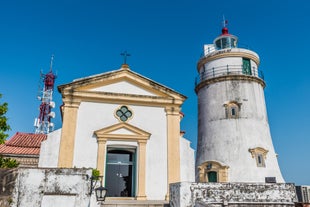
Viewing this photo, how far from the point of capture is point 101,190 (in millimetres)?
9188

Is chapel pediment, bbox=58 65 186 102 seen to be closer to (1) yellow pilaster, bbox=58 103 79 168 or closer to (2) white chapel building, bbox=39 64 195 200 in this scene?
(2) white chapel building, bbox=39 64 195 200

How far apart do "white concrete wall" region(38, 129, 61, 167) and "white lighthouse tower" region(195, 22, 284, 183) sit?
12.6 m

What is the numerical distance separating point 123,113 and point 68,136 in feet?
A: 9.58

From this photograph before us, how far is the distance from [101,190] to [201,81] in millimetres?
18015

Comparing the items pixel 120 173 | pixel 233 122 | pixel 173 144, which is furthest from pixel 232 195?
pixel 233 122

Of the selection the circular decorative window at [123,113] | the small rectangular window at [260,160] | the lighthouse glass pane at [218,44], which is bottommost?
the small rectangular window at [260,160]

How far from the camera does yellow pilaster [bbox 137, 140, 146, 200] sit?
1361 centimetres

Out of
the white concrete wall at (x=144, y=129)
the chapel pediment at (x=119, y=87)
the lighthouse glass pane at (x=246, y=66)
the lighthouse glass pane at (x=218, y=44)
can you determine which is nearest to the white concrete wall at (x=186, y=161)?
the white concrete wall at (x=144, y=129)

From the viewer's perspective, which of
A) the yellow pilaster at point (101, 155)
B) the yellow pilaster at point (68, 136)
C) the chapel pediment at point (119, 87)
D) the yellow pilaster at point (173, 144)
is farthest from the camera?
the chapel pediment at point (119, 87)

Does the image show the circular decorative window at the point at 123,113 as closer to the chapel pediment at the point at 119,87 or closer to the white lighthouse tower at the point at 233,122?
the chapel pediment at the point at 119,87

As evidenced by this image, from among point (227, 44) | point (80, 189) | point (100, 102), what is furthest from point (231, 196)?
point (227, 44)

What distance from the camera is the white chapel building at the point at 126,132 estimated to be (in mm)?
13641

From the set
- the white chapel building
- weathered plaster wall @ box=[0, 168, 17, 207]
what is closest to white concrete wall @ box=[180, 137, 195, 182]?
the white chapel building

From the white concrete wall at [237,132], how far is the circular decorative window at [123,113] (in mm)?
10301
